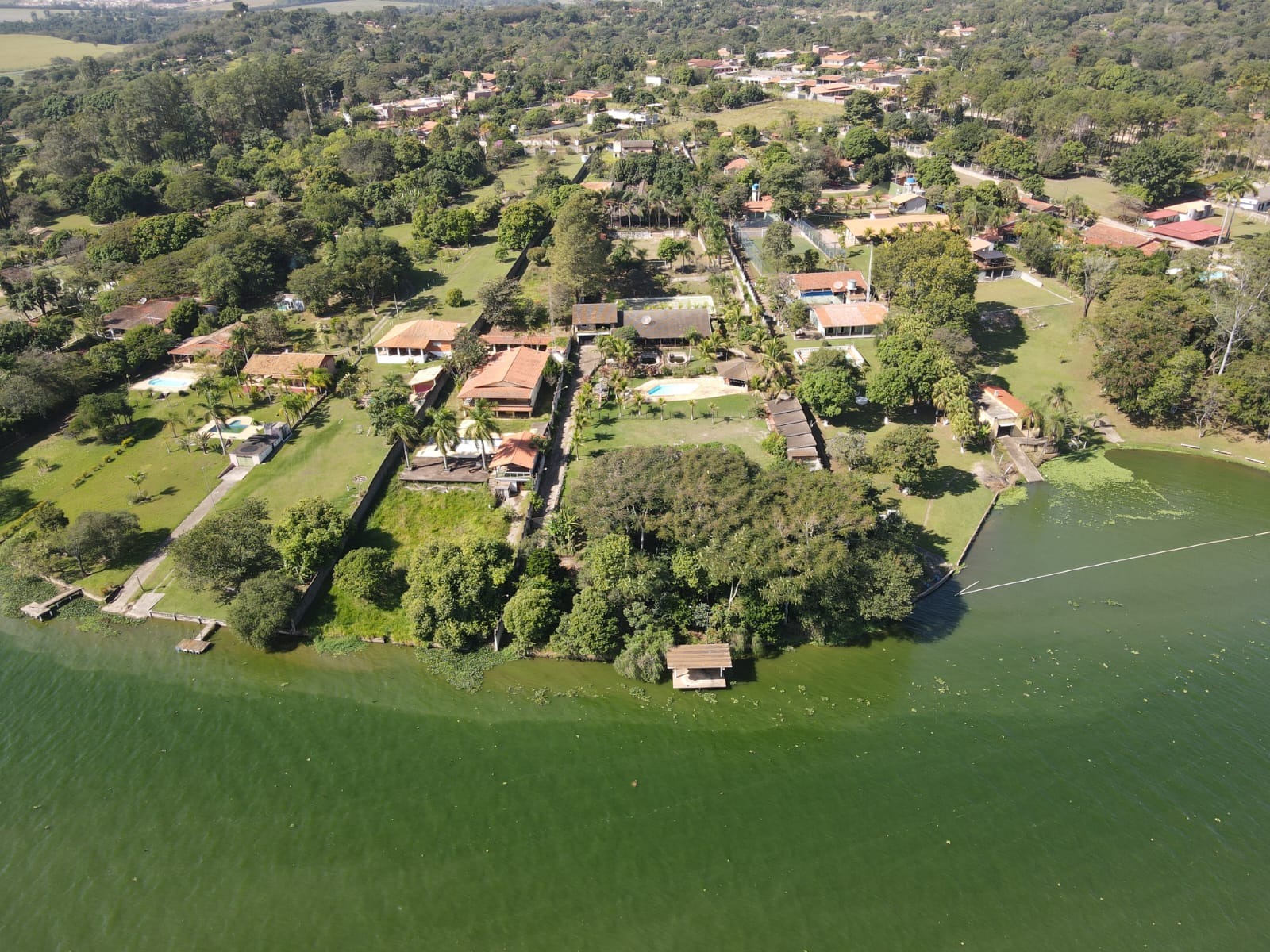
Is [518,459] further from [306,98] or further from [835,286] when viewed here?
[306,98]

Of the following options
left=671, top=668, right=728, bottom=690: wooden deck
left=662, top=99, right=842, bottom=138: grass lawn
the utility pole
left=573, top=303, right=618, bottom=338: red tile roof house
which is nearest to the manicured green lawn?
left=573, top=303, right=618, bottom=338: red tile roof house

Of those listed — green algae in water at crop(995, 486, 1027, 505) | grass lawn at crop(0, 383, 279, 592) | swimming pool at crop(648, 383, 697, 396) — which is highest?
swimming pool at crop(648, 383, 697, 396)

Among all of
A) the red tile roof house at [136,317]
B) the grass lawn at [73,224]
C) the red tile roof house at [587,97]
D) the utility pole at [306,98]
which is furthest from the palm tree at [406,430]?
the red tile roof house at [587,97]

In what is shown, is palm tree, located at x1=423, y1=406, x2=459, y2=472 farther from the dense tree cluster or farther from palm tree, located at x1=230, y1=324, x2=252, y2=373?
palm tree, located at x1=230, y1=324, x2=252, y2=373

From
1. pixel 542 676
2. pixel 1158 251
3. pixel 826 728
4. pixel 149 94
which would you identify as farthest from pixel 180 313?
pixel 1158 251

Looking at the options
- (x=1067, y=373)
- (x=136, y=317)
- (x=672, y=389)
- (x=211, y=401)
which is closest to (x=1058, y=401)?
(x=1067, y=373)

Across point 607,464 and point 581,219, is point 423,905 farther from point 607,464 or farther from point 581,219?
point 581,219
